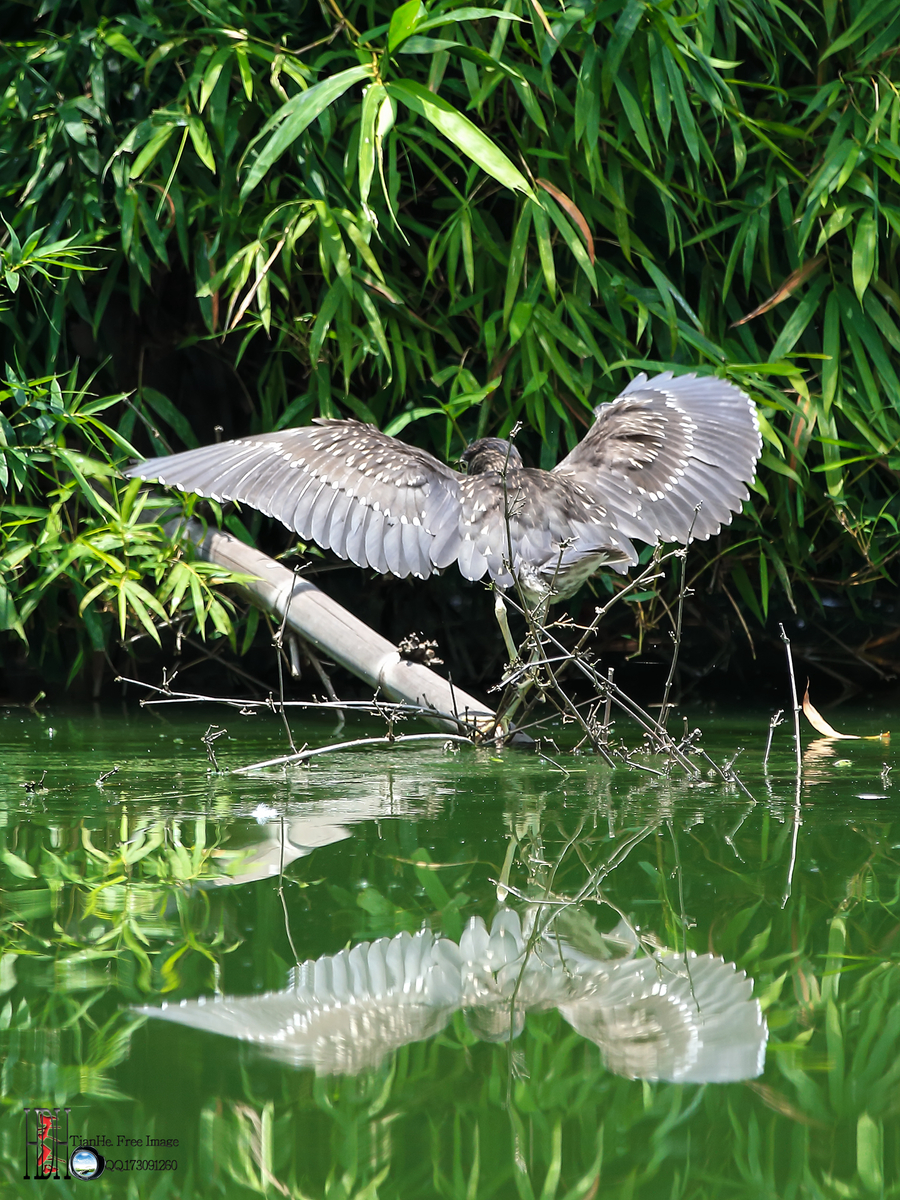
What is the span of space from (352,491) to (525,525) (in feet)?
1.27

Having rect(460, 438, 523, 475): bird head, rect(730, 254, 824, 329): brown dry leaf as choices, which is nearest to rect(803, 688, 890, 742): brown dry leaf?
rect(460, 438, 523, 475): bird head

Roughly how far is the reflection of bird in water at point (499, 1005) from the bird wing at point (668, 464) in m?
1.49

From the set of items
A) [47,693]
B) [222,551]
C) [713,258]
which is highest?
[713,258]

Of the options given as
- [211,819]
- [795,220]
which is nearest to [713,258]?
[795,220]

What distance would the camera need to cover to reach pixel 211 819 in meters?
1.98

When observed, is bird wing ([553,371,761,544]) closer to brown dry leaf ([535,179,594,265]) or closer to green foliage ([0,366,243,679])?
brown dry leaf ([535,179,594,265])

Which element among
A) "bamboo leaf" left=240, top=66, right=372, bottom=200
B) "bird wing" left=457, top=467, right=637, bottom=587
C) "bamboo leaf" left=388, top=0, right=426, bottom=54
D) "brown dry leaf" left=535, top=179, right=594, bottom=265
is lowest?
"bird wing" left=457, top=467, right=637, bottom=587

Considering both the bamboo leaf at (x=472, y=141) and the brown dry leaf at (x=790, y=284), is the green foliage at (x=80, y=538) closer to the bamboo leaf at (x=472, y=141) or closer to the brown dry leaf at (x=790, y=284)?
the bamboo leaf at (x=472, y=141)

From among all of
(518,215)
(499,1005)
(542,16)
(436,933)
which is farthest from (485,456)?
(499,1005)

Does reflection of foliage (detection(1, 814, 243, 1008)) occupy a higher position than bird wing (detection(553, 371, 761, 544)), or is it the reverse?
bird wing (detection(553, 371, 761, 544))

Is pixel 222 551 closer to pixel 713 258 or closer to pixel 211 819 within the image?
pixel 211 819

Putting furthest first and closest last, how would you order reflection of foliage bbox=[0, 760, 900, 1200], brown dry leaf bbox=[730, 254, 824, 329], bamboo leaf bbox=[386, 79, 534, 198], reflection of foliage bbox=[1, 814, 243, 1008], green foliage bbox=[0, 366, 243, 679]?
brown dry leaf bbox=[730, 254, 824, 329] → green foliage bbox=[0, 366, 243, 679] → bamboo leaf bbox=[386, 79, 534, 198] → reflection of foliage bbox=[1, 814, 243, 1008] → reflection of foliage bbox=[0, 760, 900, 1200]

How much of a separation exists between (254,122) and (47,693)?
5.31ft

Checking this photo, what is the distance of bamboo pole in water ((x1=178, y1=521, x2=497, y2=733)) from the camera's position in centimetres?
279
